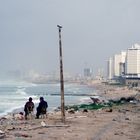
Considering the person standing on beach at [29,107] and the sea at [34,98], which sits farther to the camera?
the sea at [34,98]

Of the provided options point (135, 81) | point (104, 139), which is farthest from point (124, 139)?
point (135, 81)

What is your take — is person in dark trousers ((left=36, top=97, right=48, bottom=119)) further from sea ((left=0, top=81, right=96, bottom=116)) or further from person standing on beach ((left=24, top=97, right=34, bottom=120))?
sea ((left=0, top=81, right=96, bottom=116))

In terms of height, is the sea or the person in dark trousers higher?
the person in dark trousers

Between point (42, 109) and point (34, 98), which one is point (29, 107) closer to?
point (42, 109)

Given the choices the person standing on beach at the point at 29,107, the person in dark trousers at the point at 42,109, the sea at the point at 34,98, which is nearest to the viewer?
the person in dark trousers at the point at 42,109

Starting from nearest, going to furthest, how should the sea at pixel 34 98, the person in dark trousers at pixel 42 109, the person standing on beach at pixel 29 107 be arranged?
the person in dark trousers at pixel 42 109, the person standing on beach at pixel 29 107, the sea at pixel 34 98

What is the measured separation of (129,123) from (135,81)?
5628 inches

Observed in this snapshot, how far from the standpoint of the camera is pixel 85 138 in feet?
50.8

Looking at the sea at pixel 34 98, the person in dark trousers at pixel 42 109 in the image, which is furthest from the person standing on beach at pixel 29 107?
the sea at pixel 34 98

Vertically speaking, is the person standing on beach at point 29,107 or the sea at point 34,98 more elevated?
the person standing on beach at point 29,107

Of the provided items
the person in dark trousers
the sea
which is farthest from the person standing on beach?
the sea

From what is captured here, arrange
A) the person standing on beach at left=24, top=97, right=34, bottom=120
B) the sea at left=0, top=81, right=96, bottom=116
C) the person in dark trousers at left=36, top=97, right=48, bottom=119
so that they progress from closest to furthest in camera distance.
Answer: the person in dark trousers at left=36, top=97, right=48, bottom=119 < the person standing on beach at left=24, top=97, right=34, bottom=120 < the sea at left=0, top=81, right=96, bottom=116

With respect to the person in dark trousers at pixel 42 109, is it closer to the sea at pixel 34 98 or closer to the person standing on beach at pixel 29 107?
the person standing on beach at pixel 29 107

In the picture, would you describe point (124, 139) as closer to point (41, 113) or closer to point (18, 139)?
point (18, 139)
